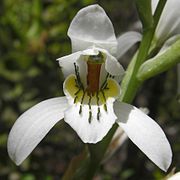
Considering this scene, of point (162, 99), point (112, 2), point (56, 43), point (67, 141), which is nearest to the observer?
point (56, 43)

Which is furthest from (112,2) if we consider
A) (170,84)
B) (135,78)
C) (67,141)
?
(135,78)

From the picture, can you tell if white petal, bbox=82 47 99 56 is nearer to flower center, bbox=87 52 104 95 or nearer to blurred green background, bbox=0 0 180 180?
flower center, bbox=87 52 104 95

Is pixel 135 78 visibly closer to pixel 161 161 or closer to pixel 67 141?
pixel 161 161

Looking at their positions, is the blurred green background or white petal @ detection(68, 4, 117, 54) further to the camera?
the blurred green background

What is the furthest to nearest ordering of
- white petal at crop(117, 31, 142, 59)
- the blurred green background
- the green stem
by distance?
the blurred green background < white petal at crop(117, 31, 142, 59) < the green stem

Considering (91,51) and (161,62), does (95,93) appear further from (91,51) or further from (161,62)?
(161,62)

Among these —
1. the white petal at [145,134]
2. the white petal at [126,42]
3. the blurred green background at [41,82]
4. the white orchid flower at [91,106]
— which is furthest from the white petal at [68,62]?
the blurred green background at [41,82]

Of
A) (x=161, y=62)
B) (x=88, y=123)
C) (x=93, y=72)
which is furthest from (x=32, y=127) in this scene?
(x=161, y=62)

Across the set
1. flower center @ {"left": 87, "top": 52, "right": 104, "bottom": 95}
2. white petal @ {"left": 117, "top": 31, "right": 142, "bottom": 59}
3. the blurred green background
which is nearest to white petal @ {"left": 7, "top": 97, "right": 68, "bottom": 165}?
flower center @ {"left": 87, "top": 52, "right": 104, "bottom": 95}
